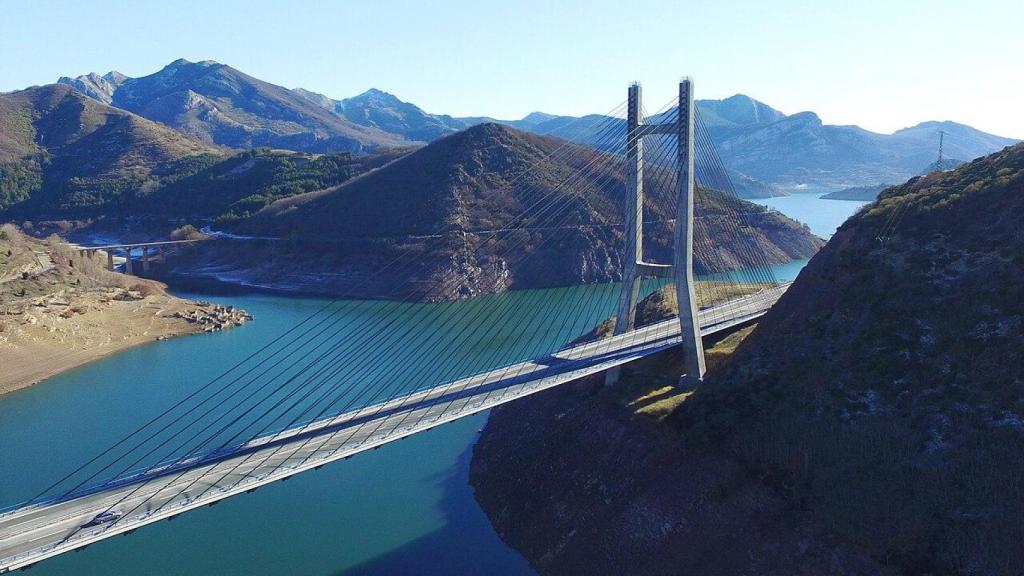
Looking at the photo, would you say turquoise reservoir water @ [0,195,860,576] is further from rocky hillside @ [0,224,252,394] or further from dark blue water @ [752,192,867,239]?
dark blue water @ [752,192,867,239]

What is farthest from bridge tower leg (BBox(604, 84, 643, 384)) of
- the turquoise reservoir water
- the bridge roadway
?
the turquoise reservoir water

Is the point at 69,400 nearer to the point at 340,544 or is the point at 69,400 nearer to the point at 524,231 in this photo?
the point at 340,544

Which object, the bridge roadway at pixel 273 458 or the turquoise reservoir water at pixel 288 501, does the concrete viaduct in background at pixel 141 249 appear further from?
the bridge roadway at pixel 273 458

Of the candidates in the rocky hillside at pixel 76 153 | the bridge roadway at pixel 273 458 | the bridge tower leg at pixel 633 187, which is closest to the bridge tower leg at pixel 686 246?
the bridge roadway at pixel 273 458

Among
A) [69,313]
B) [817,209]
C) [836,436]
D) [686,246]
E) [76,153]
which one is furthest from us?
[817,209]

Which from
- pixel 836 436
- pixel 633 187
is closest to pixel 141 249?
pixel 633 187

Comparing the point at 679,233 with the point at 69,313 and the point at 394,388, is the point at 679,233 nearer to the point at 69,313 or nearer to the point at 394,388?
the point at 394,388
